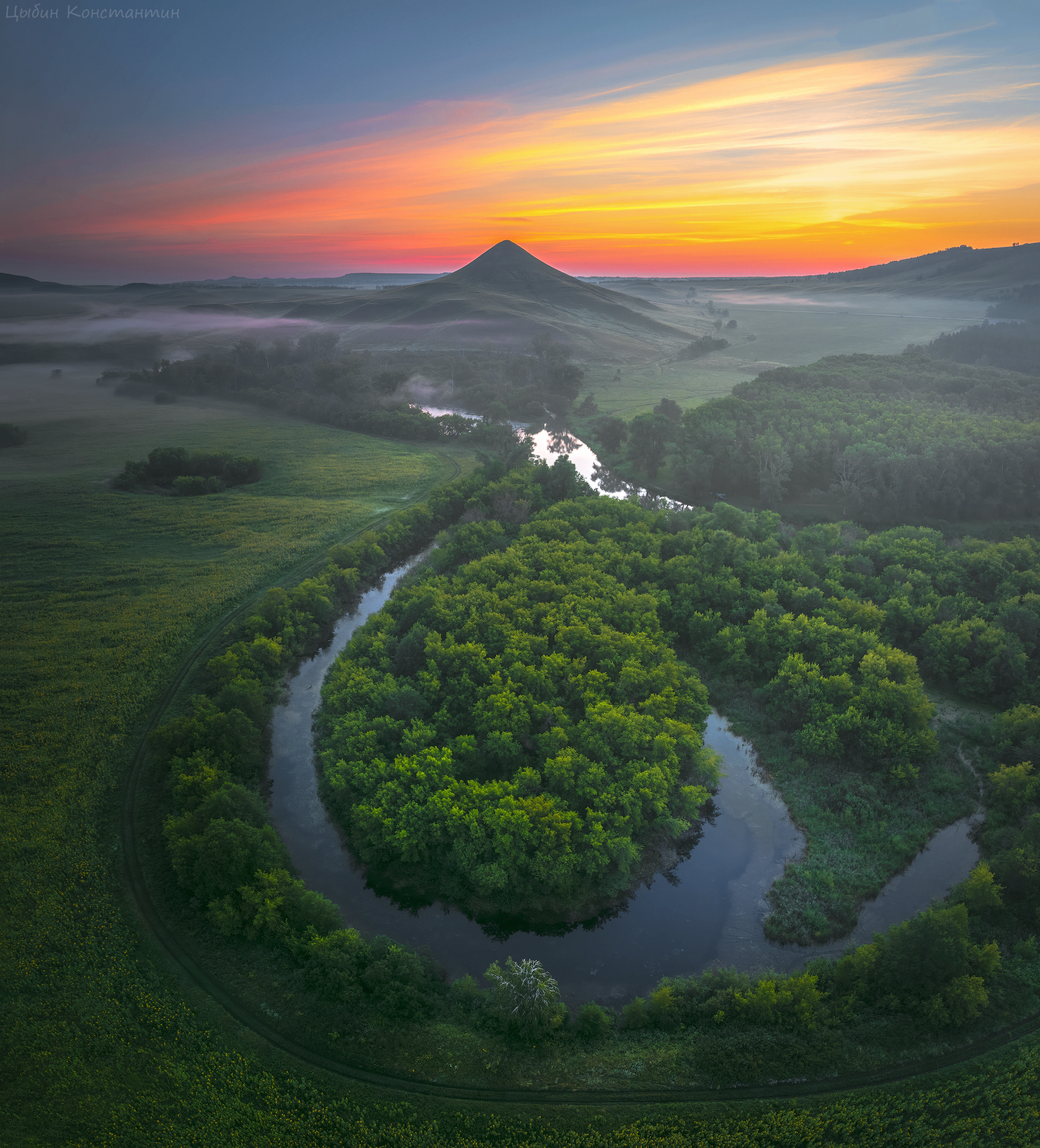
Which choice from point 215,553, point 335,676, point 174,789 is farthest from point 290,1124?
point 215,553

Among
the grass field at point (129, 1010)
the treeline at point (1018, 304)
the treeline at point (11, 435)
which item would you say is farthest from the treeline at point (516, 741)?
the treeline at point (1018, 304)

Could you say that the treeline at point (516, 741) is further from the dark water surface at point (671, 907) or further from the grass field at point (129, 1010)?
the grass field at point (129, 1010)

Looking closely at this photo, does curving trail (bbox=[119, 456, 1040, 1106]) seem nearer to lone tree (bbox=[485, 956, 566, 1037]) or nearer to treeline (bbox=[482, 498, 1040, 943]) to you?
lone tree (bbox=[485, 956, 566, 1037])

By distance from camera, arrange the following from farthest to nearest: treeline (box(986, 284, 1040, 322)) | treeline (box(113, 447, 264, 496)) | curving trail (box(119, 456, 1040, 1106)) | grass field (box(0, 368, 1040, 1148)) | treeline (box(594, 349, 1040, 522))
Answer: treeline (box(986, 284, 1040, 322))
treeline (box(113, 447, 264, 496))
treeline (box(594, 349, 1040, 522))
curving trail (box(119, 456, 1040, 1106))
grass field (box(0, 368, 1040, 1148))

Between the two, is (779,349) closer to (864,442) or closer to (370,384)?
(864,442)

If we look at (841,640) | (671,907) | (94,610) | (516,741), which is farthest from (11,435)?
(841,640)

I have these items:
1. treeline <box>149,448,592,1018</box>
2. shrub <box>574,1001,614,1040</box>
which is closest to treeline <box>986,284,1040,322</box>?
treeline <box>149,448,592,1018</box>

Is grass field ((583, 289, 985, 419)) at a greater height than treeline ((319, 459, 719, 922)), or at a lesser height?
greater

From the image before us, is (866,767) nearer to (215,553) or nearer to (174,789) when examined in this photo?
(174,789)
